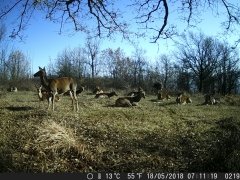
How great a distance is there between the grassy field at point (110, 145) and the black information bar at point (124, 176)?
47cm

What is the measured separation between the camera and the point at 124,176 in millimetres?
9727

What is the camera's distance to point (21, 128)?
14.1 meters

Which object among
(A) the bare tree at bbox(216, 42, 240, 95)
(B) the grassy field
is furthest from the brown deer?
(A) the bare tree at bbox(216, 42, 240, 95)

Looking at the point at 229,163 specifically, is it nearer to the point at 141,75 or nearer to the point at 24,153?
the point at 24,153

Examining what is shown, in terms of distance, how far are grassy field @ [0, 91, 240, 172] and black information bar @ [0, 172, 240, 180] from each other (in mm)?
471

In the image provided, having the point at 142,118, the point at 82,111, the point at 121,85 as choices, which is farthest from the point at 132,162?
the point at 121,85

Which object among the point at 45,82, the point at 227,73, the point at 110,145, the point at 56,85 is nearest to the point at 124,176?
the point at 110,145

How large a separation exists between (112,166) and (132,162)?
653mm

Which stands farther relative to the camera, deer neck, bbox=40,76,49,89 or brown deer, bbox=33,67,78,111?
deer neck, bbox=40,76,49,89

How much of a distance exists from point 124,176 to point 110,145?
9.65ft

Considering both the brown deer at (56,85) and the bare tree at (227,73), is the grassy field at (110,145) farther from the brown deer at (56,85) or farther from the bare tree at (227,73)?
the bare tree at (227,73)

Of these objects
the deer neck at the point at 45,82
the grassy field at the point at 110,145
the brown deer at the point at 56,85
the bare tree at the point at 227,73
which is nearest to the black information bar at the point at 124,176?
the grassy field at the point at 110,145

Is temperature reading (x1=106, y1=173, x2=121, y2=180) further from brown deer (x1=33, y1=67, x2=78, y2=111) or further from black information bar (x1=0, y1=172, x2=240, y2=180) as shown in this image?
brown deer (x1=33, y1=67, x2=78, y2=111)

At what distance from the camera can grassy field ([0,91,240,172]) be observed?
10.6 meters
